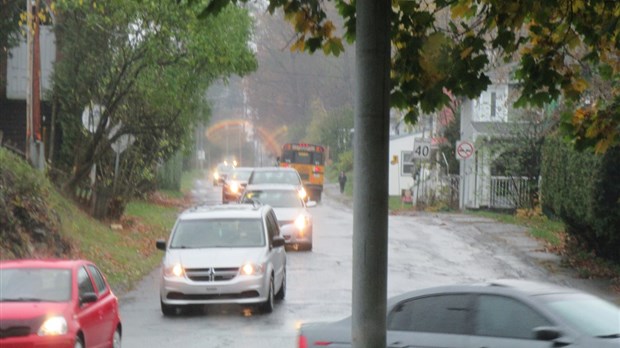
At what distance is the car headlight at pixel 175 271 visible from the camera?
18125 mm

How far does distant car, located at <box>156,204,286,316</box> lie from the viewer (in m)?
18.1

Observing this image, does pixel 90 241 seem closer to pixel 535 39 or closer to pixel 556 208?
pixel 556 208

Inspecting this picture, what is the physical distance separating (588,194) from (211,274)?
9.58 metres

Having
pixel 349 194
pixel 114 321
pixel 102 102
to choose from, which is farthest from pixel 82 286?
pixel 349 194

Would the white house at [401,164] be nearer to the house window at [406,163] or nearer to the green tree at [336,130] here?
the house window at [406,163]

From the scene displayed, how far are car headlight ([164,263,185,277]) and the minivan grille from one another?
0.09 m

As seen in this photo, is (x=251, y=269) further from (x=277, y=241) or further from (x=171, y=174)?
(x=171, y=174)

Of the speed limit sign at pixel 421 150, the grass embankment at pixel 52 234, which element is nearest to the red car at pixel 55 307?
the grass embankment at pixel 52 234

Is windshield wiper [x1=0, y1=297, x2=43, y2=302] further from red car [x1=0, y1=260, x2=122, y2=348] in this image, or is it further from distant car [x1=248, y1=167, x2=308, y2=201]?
distant car [x1=248, y1=167, x2=308, y2=201]

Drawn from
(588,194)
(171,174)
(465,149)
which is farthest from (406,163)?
(588,194)

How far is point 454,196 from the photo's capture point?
47438 mm

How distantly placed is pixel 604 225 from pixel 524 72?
13731 millimetres

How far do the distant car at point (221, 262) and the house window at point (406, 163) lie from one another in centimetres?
4428

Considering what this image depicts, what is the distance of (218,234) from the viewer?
64.0ft
